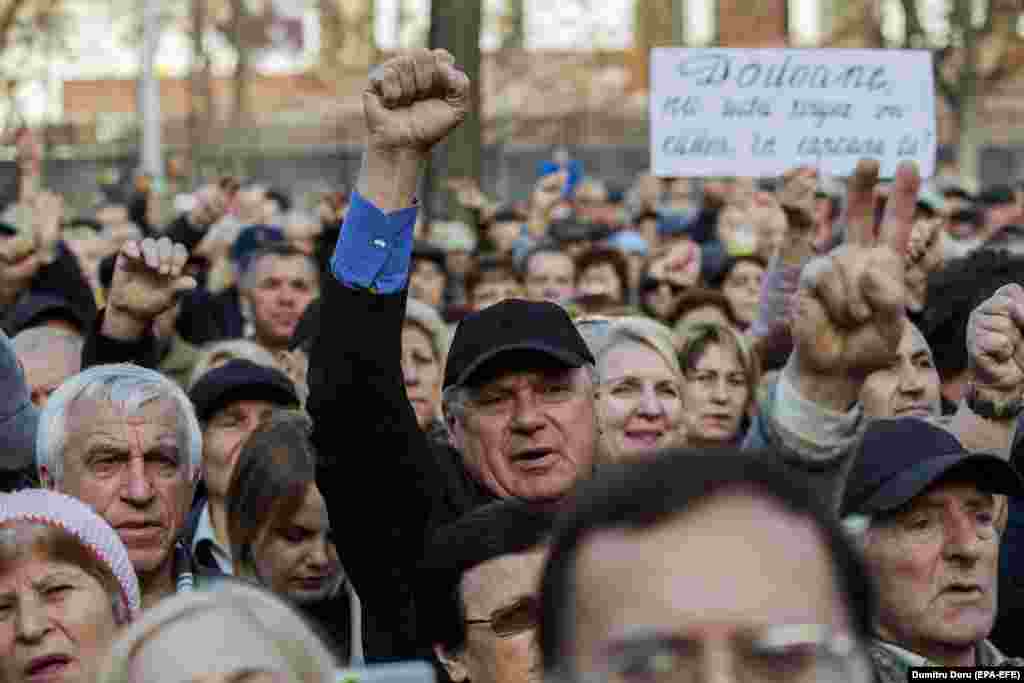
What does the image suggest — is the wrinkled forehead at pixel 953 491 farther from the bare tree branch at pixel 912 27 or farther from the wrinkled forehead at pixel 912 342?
the bare tree branch at pixel 912 27

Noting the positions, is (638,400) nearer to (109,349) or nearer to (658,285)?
(109,349)

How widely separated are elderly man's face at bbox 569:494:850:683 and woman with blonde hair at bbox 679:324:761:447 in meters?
5.21

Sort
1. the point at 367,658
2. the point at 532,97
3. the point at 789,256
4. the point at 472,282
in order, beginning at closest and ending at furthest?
the point at 367,658 < the point at 789,256 < the point at 472,282 < the point at 532,97

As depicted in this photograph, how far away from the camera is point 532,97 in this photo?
46219 mm

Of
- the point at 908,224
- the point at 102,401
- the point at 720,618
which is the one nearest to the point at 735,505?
the point at 720,618

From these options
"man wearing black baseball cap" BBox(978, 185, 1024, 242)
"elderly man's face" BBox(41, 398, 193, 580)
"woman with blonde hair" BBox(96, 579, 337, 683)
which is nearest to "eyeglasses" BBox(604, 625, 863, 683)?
"woman with blonde hair" BBox(96, 579, 337, 683)

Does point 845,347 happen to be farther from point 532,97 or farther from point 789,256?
point 532,97

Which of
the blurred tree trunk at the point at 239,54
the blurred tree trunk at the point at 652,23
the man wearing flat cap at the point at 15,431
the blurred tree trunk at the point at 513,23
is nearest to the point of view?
the man wearing flat cap at the point at 15,431

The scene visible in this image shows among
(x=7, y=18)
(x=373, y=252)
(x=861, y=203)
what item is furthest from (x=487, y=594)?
(x=7, y=18)

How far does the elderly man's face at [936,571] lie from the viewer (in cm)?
418

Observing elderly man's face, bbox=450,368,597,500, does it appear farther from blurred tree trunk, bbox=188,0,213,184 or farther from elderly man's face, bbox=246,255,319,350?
blurred tree trunk, bbox=188,0,213,184

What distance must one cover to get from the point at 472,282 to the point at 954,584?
6694 millimetres

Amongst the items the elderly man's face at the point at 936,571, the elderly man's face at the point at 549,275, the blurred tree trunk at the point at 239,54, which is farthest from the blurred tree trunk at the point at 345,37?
the elderly man's face at the point at 936,571

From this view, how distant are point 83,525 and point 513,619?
90 centimetres
